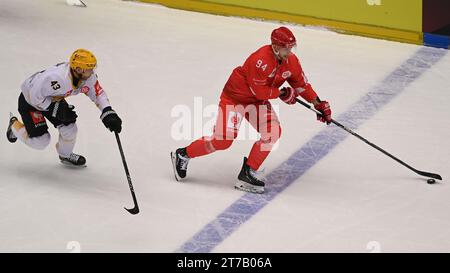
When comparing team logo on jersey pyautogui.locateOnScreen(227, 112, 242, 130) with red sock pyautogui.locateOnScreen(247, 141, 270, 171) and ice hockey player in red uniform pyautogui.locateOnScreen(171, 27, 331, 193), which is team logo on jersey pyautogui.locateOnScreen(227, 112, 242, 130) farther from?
red sock pyautogui.locateOnScreen(247, 141, 270, 171)

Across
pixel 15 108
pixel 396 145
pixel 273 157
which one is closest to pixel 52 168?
pixel 15 108

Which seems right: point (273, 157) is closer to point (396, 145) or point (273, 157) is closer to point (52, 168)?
point (396, 145)

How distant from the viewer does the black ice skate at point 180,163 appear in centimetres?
671

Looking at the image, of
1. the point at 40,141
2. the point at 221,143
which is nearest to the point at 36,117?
the point at 40,141

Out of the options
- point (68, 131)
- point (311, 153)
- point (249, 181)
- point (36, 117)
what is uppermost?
point (36, 117)

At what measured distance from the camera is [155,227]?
6.15 metres

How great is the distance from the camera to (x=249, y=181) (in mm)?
6609

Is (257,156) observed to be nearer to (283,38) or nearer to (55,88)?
(283,38)

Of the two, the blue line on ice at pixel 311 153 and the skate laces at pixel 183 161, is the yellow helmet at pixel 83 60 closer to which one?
the skate laces at pixel 183 161

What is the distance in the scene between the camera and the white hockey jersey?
639 centimetres

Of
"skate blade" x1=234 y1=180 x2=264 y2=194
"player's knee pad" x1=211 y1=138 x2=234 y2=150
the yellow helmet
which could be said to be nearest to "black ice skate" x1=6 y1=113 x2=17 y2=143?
the yellow helmet

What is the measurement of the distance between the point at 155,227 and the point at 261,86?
1.07 meters

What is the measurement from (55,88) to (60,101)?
16 centimetres

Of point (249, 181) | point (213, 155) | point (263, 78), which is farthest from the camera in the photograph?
point (213, 155)
